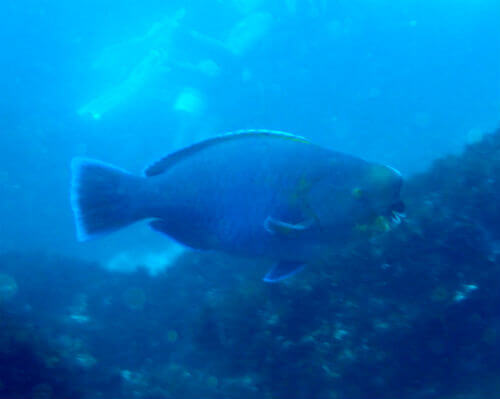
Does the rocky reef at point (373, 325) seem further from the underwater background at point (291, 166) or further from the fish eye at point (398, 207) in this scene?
the fish eye at point (398, 207)

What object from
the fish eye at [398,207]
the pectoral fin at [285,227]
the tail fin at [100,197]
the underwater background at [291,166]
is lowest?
the pectoral fin at [285,227]

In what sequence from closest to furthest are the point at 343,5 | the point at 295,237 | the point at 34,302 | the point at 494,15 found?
the point at 295,237 → the point at 34,302 → the point at 343,5 → the point at 494,15

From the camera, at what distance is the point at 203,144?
1807mm

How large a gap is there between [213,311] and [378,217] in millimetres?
2706

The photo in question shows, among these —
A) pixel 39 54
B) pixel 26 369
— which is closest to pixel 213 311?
pixel 26 369

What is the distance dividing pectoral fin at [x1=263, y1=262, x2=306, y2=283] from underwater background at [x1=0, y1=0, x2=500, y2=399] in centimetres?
166

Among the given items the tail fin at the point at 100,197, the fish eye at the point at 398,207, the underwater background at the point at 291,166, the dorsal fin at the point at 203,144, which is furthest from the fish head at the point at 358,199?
the underwater background at the point at 291,166

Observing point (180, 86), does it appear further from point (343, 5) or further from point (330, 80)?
point (343, 5)

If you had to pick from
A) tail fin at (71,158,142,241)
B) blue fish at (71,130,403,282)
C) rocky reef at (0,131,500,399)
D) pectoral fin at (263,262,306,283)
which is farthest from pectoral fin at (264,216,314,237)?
rocky reef at (0,131,500,399)

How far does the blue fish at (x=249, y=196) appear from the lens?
171 cm

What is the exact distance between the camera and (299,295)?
3488 millimetres

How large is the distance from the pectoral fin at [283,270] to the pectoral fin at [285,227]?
0.25m

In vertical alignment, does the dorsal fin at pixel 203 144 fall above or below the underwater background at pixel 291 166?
below

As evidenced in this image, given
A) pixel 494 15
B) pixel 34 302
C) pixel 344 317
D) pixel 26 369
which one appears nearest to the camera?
pixel 26 369
